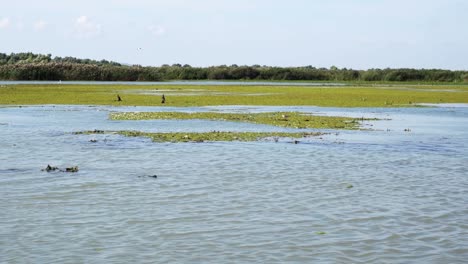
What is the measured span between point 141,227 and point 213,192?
3077 mm

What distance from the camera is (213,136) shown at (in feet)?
77.2

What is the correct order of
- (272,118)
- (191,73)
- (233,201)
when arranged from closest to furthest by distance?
1. (233,201)
2. (272,118)
3. (191,73)

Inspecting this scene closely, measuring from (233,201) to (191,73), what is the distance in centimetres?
11601

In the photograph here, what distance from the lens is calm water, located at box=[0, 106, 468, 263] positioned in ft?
31.7

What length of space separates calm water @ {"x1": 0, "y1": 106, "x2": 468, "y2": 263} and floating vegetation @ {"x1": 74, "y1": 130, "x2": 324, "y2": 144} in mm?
961

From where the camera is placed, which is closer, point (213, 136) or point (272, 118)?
point (213, 136)

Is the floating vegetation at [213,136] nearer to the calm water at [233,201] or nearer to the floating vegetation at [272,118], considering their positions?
the calm water at [233,201]

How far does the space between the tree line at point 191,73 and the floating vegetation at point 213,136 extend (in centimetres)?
8428

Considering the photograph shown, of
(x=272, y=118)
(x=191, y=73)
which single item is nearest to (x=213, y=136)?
(x=272, y=118)

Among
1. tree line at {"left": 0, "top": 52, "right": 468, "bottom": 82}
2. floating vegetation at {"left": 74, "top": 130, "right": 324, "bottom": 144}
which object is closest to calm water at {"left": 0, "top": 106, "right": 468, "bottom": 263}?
floating vegetation at {"left": 74, "top": 130, "right": 324, "bottom": 144}

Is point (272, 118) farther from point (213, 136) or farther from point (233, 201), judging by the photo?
point (233, 201)

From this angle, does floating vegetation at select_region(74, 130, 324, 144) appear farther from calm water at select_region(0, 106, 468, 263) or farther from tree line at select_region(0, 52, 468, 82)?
tree line at select_region(0, 52, 468, 82)

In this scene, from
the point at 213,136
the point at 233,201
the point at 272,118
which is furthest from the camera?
the point at 272,118

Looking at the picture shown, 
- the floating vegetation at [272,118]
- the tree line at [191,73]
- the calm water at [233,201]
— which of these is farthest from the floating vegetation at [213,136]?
the tree line at [191,73]
